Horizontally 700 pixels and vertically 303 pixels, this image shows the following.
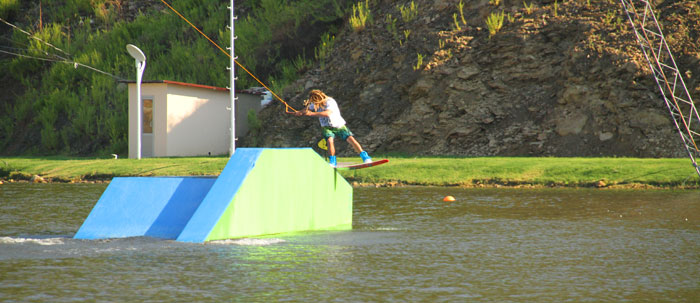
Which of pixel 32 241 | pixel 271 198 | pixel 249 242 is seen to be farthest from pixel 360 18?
pixel 32 241

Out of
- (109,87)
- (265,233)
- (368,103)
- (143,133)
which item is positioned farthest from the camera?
(109,87)

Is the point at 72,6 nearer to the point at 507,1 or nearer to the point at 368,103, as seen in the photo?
the point at 368,103

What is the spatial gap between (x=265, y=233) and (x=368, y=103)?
21.9 metres

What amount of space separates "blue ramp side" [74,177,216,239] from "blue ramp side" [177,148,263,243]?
0.54m

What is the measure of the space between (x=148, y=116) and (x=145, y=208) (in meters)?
19.9

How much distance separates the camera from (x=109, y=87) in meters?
38.0

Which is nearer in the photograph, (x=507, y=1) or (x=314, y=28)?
(x=507, y=1)

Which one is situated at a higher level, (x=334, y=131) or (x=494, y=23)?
(x=494, y=23)

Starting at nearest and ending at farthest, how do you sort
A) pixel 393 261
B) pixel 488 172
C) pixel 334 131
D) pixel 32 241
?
pixel 393 261
pixel 32 241
pixel 334 131
pixel 488 172

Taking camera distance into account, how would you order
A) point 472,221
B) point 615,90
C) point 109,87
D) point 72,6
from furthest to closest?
point 72,6, point 109,87, point 615,90, point 472,221

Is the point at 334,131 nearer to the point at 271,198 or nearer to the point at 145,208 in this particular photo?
the point at 271,198

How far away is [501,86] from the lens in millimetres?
30312

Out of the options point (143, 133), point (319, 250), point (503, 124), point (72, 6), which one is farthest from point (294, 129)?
point (319, 250)

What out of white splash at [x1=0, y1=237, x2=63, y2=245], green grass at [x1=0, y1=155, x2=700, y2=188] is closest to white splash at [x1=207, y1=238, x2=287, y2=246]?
white splash at [x1=0, y1=237, x2=63, y2=245]
